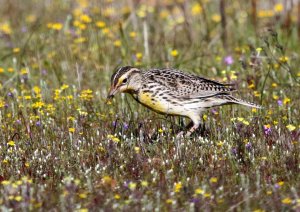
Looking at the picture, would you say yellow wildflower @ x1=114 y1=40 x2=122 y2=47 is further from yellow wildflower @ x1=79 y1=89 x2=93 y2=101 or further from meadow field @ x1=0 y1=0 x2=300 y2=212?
yellow wildflower @ x1=79 y1=89 x2=93 y2=101

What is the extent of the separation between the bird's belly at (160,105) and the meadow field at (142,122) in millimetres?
134

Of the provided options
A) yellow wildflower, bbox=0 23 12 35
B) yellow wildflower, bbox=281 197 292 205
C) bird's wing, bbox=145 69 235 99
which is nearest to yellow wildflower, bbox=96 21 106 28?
yellow wildflower, bbox=0 23 12 35

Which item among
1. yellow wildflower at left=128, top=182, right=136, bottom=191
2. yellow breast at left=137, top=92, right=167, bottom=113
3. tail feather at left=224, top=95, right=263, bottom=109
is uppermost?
yellow breast at left=137, top=92, right=167, bottom=113

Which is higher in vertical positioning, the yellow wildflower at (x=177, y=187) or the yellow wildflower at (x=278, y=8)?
the yellow wildflower at (x=278, y=8)

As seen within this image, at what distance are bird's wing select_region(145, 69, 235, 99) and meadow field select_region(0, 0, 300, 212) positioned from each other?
367mm

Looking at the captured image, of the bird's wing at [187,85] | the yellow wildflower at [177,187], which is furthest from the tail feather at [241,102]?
the yellow wildflower at [177,187]

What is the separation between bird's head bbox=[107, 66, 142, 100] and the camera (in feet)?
30.5

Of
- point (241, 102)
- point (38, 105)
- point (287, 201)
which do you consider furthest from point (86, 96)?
point (287, 201)

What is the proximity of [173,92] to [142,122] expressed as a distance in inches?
20.9

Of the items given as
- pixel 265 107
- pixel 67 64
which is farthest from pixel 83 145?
pixel 67 64

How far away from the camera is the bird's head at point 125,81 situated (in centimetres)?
929

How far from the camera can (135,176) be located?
25.5ft

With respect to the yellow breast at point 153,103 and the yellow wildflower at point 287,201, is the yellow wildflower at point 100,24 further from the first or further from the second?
the yellow wildflower at point 287,201

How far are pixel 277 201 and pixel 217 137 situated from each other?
2.26 m
